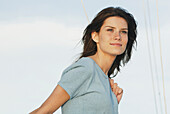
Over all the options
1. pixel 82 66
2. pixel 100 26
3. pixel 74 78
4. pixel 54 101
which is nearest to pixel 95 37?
pixel 100 26

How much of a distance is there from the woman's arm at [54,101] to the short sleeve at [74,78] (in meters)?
0.03

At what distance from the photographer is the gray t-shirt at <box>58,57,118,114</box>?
287 centimetres

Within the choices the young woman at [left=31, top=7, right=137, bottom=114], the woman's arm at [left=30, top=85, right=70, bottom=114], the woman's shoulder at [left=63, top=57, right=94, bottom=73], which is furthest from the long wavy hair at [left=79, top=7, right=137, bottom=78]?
the woman's arm at [left=30, top=85, right=70, bottom=114]

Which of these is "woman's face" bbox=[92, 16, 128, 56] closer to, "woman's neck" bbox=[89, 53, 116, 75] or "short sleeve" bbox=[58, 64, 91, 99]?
"woman's neck" bbox=[89, 53, 116, 75]

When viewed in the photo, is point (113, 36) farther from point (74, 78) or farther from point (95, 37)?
point (74, 78)

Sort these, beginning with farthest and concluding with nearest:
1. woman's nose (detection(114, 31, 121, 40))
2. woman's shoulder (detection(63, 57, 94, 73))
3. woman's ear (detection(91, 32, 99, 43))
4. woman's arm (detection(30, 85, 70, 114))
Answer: woman's ear (detection(91, 32, 99, 43)) < woman's nose (detection(114, 31, 121, 40)) < woman's shoulder (detection(63, 57, 94, 73)) < woman's arm (detection(30, 85, 70, 114))

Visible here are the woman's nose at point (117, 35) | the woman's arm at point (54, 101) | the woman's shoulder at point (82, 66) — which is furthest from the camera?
the woman's nose at point (117, 35)

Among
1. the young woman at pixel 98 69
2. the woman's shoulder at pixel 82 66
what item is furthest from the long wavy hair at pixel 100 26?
the woman's shoulder at pixel 82 66

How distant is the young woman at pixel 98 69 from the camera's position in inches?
112

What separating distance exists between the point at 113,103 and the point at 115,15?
1.90 feet

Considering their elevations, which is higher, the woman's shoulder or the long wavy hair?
the long wavy hair

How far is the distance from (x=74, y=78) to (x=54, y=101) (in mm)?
188

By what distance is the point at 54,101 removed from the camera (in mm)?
2811

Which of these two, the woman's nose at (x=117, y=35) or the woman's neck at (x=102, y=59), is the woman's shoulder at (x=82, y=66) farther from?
the woman's nose at (x=117, y=35)
